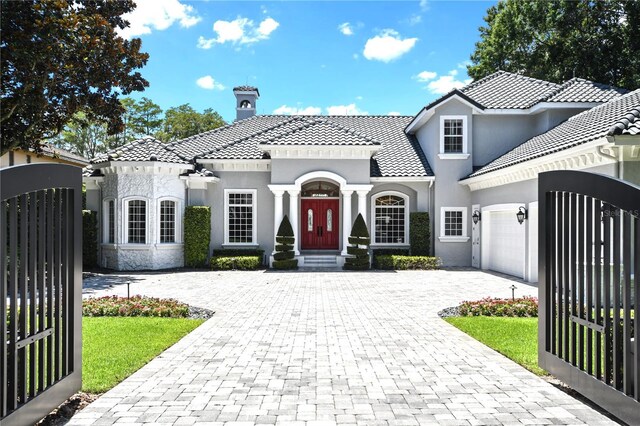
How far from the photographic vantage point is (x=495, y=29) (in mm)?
33188

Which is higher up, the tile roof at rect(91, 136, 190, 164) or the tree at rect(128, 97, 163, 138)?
the tree at rect(128, 97, 163, 138)

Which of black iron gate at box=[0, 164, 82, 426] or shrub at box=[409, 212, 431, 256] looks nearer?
black iron gate at box=[0, 164, 82, 426]

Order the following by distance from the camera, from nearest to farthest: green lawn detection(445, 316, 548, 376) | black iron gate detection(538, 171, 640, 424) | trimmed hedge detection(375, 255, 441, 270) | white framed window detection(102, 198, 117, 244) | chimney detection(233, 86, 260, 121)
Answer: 1. black iron gate detection(538, 171, 640, 424)
2. green lawn detection(445, 316, 548, 376)
3. trimmed hedge detection(375, 255, 441, 270)
4. white framed window detection(102, 198, 117, 244)
5. chimney detection(233, 86, 260, 121)

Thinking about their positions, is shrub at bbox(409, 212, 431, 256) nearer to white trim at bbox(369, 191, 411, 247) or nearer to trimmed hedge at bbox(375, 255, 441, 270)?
white trim at bbox(369, 191, 411, 247)

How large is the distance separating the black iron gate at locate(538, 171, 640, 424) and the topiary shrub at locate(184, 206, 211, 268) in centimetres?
1583

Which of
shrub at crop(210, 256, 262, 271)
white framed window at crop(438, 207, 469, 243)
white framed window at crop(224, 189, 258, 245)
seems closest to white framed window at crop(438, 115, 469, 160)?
white framed window at crop(438, 207, 469, 243)

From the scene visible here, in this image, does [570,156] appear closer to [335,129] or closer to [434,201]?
[434,201]

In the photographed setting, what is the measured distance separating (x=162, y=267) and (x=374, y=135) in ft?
43.2

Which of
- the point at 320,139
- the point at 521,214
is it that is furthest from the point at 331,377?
the point at 320,139

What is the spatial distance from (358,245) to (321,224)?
9.59 ft

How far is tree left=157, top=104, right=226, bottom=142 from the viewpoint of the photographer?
157 feet

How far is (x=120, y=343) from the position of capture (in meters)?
7.28

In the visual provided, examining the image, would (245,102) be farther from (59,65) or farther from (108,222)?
(59,65)

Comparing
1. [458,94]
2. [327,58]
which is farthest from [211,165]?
[458,94]
